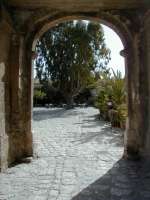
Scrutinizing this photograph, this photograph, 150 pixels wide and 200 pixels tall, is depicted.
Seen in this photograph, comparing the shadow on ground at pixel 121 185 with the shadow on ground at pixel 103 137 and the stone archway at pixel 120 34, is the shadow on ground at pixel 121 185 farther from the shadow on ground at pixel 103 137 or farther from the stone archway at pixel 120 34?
the shadow on ground at pixel 103 137

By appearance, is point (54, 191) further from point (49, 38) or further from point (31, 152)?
point (49, 38)

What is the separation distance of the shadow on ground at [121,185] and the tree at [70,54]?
63.3ft

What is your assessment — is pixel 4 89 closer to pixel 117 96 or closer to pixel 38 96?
pixel 117 96

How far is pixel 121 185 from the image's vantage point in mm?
4645

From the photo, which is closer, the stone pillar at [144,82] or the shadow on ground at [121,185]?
the shadow on ground at [121,185]

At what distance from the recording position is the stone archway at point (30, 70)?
20.5ft

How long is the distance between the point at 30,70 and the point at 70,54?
18.1m

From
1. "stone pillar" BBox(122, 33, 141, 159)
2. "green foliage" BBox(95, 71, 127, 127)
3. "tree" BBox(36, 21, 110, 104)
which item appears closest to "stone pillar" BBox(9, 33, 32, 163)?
"stone pillar" BBox(122, 33, 141, 159)

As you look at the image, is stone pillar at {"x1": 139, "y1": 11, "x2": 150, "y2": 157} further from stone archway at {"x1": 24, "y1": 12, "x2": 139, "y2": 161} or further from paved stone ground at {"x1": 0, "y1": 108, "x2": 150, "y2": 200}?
paved stone ground at {"x1": 0, "y1": 108, "x2": 150, "y2": 200}

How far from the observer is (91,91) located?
31000mm

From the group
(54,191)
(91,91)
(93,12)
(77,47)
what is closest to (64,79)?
(77,47)

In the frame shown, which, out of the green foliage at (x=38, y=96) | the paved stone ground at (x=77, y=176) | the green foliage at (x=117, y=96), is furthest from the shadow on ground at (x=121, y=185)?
the green foliage at (x=38, y=96)

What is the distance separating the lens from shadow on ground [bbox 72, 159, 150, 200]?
4164mm

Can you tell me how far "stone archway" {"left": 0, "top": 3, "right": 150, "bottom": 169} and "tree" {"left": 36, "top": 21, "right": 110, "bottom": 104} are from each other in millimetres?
17708
